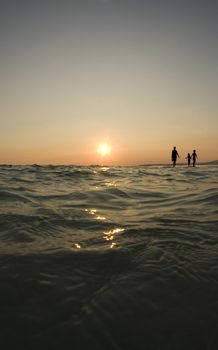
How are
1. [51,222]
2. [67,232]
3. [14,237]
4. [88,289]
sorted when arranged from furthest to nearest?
[51,222]
[67,232]
[14,237]
[88,289]

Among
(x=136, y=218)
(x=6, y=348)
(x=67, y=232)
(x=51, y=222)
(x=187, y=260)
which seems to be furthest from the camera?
(x=136, y=218)

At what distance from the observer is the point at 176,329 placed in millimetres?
1940

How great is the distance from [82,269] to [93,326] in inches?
35.7

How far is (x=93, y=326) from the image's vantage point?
195cm

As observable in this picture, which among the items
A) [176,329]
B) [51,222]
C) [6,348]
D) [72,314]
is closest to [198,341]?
[176,329]

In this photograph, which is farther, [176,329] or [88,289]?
[88,289]

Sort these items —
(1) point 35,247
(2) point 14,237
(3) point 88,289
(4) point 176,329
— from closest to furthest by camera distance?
(4) point 176,329
(3) point 88,289
(1) point 35,247
(2) point 14,237

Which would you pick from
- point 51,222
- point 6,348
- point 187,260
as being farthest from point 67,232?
point 6,348

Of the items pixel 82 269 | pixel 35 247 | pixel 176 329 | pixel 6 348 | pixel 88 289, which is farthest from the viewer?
pixel 35 247

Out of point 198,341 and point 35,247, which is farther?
point 35,247

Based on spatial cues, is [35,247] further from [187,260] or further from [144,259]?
[187,260]

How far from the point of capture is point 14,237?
12.6 ft

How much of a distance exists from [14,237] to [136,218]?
2186 mm

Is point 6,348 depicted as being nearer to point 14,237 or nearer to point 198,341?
point 198,341
